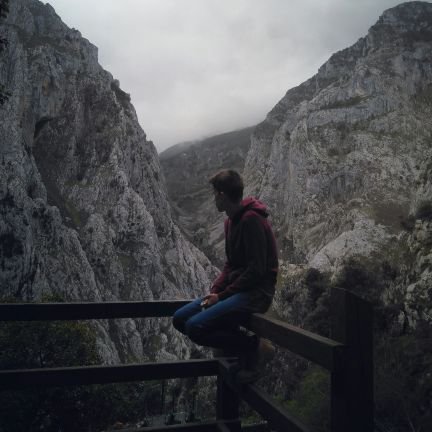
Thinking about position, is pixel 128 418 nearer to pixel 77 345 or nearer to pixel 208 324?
pixel 77 345

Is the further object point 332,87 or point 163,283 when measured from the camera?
point 332,87

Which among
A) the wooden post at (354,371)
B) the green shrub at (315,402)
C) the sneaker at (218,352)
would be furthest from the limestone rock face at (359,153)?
the wooden post at (354,371)

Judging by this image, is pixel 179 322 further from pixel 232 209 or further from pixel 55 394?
pixel 55 394

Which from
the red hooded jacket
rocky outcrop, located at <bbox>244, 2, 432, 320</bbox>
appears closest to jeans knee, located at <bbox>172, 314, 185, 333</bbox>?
the red hooded jacket

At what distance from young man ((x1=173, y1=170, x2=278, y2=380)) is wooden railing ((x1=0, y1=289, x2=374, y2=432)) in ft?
0.52

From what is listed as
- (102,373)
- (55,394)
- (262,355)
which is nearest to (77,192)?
(55,394)

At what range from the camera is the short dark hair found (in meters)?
3.94

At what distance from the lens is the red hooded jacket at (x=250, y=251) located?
11.5 feet

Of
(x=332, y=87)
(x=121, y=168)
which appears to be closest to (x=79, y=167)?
(x=121, y=168)

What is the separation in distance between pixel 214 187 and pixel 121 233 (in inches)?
2782

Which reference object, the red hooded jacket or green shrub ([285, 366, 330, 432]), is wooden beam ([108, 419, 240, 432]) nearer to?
the red hooded jacket

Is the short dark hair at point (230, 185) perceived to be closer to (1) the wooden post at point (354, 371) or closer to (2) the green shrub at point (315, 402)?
(1) the wooden post at point (354, 371)

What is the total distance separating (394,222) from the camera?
8269cm

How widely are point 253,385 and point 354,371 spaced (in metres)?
1.41
